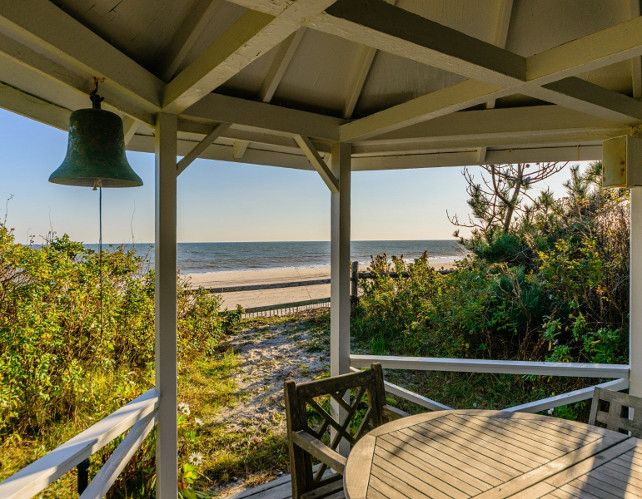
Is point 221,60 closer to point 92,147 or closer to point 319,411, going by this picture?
point 92,147

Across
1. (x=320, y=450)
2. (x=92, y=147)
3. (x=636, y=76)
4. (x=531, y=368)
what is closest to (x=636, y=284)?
(x=531, y=368)

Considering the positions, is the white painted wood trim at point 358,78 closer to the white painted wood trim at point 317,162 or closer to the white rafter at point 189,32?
the white painted wood trim at point 317,162

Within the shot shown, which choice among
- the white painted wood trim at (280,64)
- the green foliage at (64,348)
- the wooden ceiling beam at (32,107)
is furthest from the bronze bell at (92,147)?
the green foliage at (64,348)

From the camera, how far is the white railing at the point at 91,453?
1.04m

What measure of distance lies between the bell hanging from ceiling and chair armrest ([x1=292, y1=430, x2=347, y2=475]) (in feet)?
4.66

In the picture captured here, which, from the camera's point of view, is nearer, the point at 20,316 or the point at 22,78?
the point at 22,78

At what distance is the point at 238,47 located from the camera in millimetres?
1228

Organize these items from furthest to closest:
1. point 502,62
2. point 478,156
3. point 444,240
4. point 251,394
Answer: point 444,240 → point 251,394 → point 478,156 → point 502,62

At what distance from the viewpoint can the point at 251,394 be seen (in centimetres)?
492

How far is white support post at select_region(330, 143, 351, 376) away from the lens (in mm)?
2645

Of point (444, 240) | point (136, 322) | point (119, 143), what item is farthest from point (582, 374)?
point (444, 240)

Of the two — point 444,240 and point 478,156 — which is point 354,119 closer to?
point 478,156

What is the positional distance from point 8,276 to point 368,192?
2415 cm

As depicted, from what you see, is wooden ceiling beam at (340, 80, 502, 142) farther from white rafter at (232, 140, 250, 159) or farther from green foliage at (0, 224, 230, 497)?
green foliage at (0, 224, 230, 497)
